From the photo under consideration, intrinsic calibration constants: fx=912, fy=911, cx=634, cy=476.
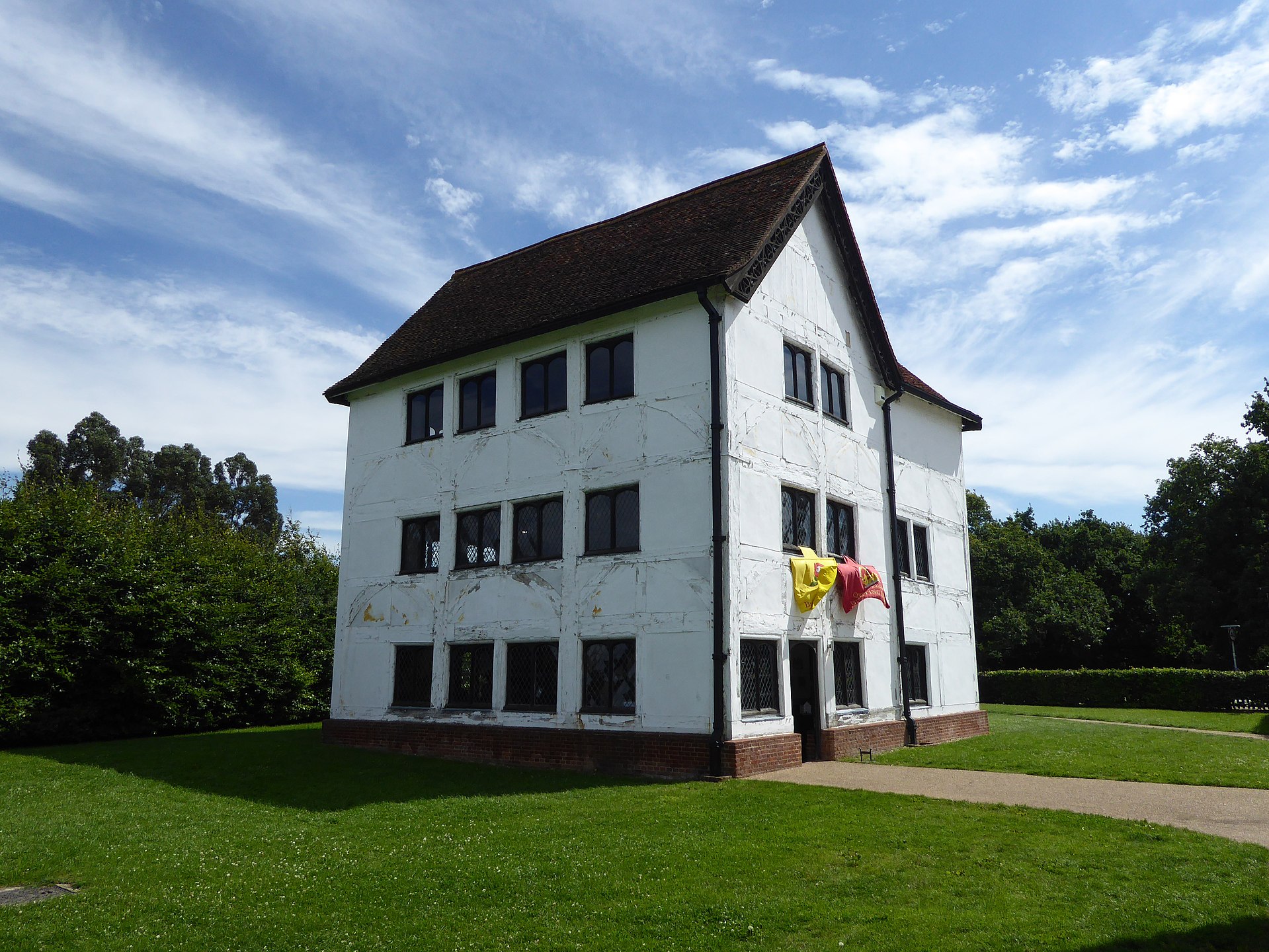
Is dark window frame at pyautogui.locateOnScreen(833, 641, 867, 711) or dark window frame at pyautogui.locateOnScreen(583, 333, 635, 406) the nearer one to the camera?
dark window frame at pyautogui.locateOnScreen(583, 333, 635, 406)

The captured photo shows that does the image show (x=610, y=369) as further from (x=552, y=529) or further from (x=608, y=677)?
(x=608, y=677)

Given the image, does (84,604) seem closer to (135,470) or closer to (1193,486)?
(1193,486)

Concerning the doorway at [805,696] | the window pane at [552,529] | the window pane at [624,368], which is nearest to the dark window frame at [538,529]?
the window pane at [552,529]

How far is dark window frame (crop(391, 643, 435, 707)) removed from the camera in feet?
70.4

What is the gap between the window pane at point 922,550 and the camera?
24.6m

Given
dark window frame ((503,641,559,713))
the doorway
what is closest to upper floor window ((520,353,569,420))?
dark window frame ((503,641,559,713))

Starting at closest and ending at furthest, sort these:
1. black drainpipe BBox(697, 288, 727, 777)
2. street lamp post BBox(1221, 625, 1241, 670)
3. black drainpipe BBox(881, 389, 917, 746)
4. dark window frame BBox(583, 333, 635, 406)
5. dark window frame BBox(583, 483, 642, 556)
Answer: black drainpipe BBox(697, 288, 727, 777) < dark window frame BBox(583, 483, 642, 556) < dark window frame BBox(583, 333, 635, 406) < black drainpipe BBox(881, 389, 917, 746) < street lamp post BBox(1221, 625, 1241, 670)

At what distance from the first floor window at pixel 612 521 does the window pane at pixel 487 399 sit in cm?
384

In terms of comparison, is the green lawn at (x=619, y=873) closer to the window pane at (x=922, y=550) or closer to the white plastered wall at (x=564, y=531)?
the white plastered wall at (x=564, y=531)

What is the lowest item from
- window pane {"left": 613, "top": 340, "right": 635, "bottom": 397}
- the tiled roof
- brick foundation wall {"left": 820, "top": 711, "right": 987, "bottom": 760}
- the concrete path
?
the concrete path

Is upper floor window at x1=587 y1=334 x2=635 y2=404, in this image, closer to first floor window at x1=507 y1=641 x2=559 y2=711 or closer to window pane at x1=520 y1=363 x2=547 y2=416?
window pane at x1=520 y1=363 x2=547 y2=416

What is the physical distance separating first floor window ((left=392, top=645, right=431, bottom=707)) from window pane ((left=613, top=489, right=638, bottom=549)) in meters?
6.18

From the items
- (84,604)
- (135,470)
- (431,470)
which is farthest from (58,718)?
(135,470)

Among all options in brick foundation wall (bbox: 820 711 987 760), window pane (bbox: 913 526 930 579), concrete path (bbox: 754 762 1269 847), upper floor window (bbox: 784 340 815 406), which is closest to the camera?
concrete path (bbox: 754 762 1269 847)
